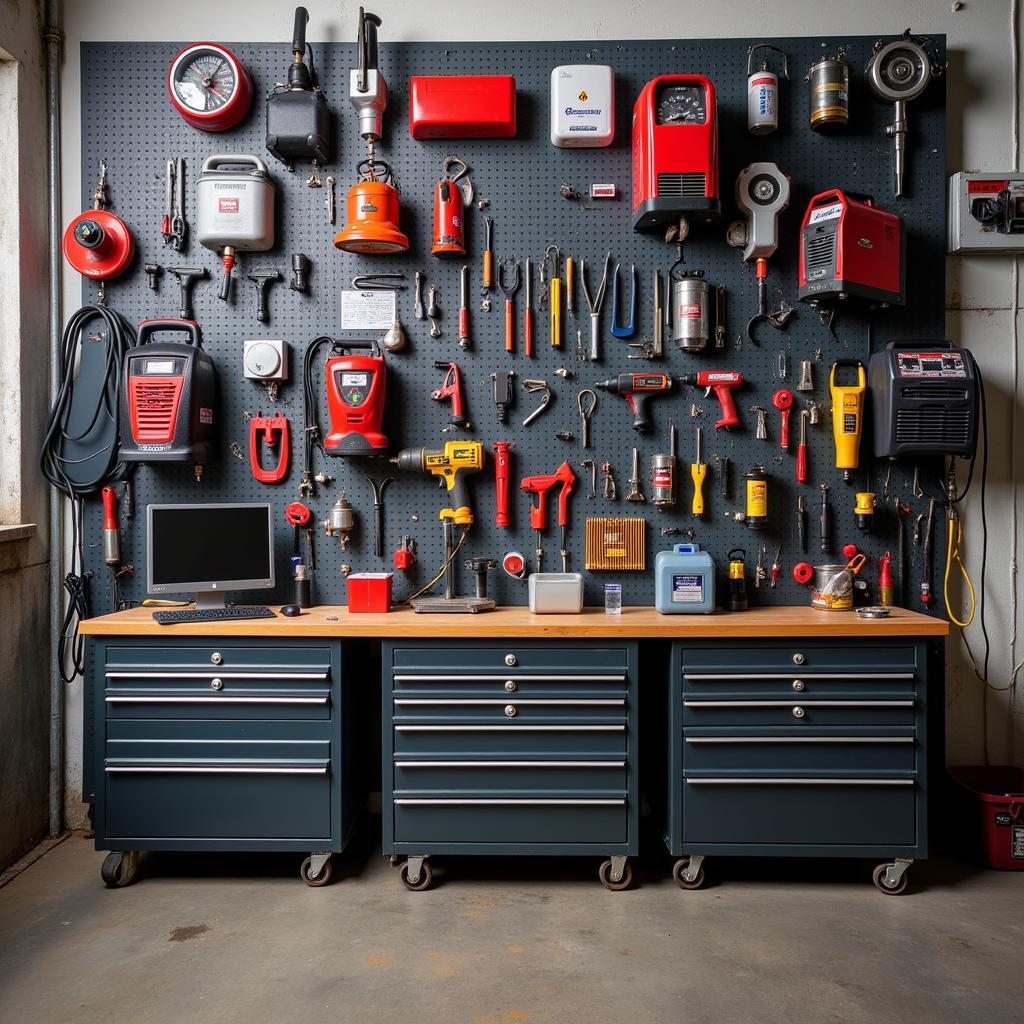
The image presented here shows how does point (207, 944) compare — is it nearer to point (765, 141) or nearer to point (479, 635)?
point (479, 635)

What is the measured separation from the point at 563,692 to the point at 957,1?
115 inches

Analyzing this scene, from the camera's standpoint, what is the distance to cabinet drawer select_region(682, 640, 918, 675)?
8.07 feet

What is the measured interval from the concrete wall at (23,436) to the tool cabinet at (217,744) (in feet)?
1.62

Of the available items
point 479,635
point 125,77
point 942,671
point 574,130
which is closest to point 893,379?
point 942,671

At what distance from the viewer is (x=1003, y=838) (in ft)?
8.63

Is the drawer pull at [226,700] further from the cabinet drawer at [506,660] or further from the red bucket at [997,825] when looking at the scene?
the red bucket at [997,825]

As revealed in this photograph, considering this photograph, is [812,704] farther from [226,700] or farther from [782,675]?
[226,700]

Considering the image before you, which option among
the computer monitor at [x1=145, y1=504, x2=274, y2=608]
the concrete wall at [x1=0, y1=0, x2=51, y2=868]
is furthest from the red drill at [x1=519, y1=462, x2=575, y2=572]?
the concrete wall at [x1=0, y1=0, x2=51, y2=868]

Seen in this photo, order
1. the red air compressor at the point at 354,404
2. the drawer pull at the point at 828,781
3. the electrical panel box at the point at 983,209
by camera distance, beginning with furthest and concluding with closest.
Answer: the electrical panel box at the point at 983,209 < the red air compressor at the point at 354,404 < the drawer pull at the point at 828,781

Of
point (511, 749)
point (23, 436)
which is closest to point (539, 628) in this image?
point (511, 749)

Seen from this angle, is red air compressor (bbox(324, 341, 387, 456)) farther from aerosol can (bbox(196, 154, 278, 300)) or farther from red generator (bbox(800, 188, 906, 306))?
red generator (bbox(800, 188, 906, 306))

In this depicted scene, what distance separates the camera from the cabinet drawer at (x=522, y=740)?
97.0 inches

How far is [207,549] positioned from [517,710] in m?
1.22

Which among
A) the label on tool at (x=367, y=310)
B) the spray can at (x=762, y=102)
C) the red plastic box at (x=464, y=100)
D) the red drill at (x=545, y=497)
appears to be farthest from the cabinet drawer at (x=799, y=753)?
the red plastic box at (x=464, y=100)
